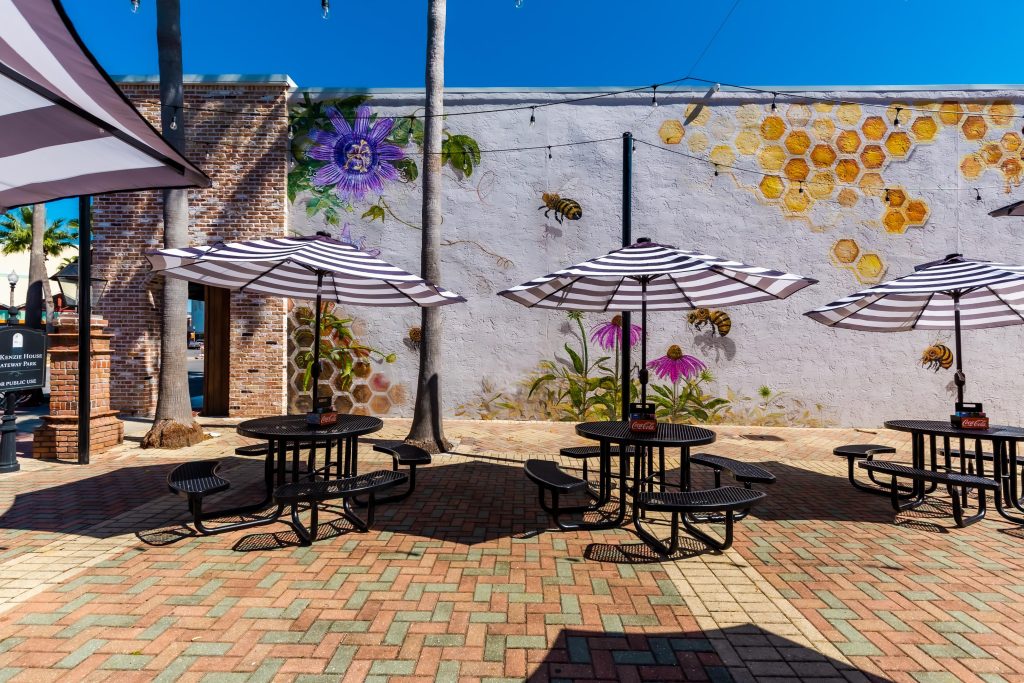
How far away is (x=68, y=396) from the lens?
652cm

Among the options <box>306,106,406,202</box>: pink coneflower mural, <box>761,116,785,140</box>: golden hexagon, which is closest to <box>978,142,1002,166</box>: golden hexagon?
<box>761,116,785,140</box>: golden hexagon

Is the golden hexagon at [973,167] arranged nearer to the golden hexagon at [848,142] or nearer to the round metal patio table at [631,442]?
the golden hexagon at [848,142]

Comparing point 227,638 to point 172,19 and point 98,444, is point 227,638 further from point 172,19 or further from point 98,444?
point 172,19

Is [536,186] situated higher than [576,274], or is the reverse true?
[536,186]

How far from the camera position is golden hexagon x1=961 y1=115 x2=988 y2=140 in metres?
9.24

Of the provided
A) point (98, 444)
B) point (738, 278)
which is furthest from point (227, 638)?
point (98, 444)

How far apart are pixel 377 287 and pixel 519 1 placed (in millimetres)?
5196

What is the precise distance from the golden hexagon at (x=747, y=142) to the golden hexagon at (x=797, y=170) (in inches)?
27.7

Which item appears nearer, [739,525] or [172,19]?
[739,525]

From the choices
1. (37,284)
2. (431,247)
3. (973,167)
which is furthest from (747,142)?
(37,284)

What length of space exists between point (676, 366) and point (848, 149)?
17.3ft

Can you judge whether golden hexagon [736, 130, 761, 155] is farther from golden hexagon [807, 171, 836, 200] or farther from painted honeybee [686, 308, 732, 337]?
painted honeybee [686, 308, 732, 337]

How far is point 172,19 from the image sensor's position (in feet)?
23.9

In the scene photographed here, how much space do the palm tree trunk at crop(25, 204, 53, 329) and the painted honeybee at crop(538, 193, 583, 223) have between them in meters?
13.5
